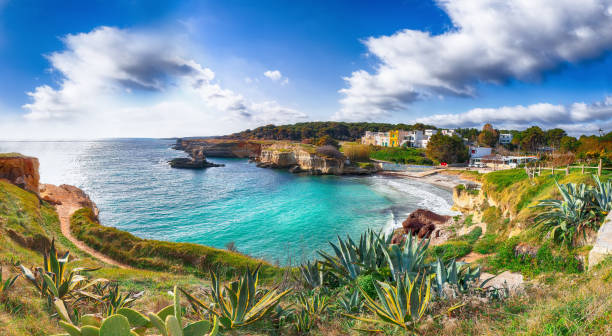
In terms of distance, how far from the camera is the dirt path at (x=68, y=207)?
13219mm

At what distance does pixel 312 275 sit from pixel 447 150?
62491 mm

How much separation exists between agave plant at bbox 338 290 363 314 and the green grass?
702 centimetres

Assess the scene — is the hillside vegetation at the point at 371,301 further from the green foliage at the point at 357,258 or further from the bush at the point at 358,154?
the bush at the point at 358,154

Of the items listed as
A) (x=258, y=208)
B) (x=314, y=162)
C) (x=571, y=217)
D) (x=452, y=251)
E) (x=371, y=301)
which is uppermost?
(x=314, y=162)

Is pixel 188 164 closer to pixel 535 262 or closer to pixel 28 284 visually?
pixel 28 284

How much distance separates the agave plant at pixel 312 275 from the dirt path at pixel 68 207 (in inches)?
434

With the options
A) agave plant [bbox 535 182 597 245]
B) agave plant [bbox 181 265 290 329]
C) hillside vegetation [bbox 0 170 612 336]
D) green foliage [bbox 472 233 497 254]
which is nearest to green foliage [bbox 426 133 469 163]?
green foliage [bbox 472 233 497 254]

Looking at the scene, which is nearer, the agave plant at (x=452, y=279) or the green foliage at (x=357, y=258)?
the agave plant at (x=452, y=279)

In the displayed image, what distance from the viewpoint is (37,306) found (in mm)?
3795

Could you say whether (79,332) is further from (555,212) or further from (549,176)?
(549,176)

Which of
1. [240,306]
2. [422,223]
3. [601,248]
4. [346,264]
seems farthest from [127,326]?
[422,223]

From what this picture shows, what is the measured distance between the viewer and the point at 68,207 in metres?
21.8

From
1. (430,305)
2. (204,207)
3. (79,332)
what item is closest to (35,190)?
(204,207)

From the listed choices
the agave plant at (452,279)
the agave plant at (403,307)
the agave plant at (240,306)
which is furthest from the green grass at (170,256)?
the agave plant at (403,307)
